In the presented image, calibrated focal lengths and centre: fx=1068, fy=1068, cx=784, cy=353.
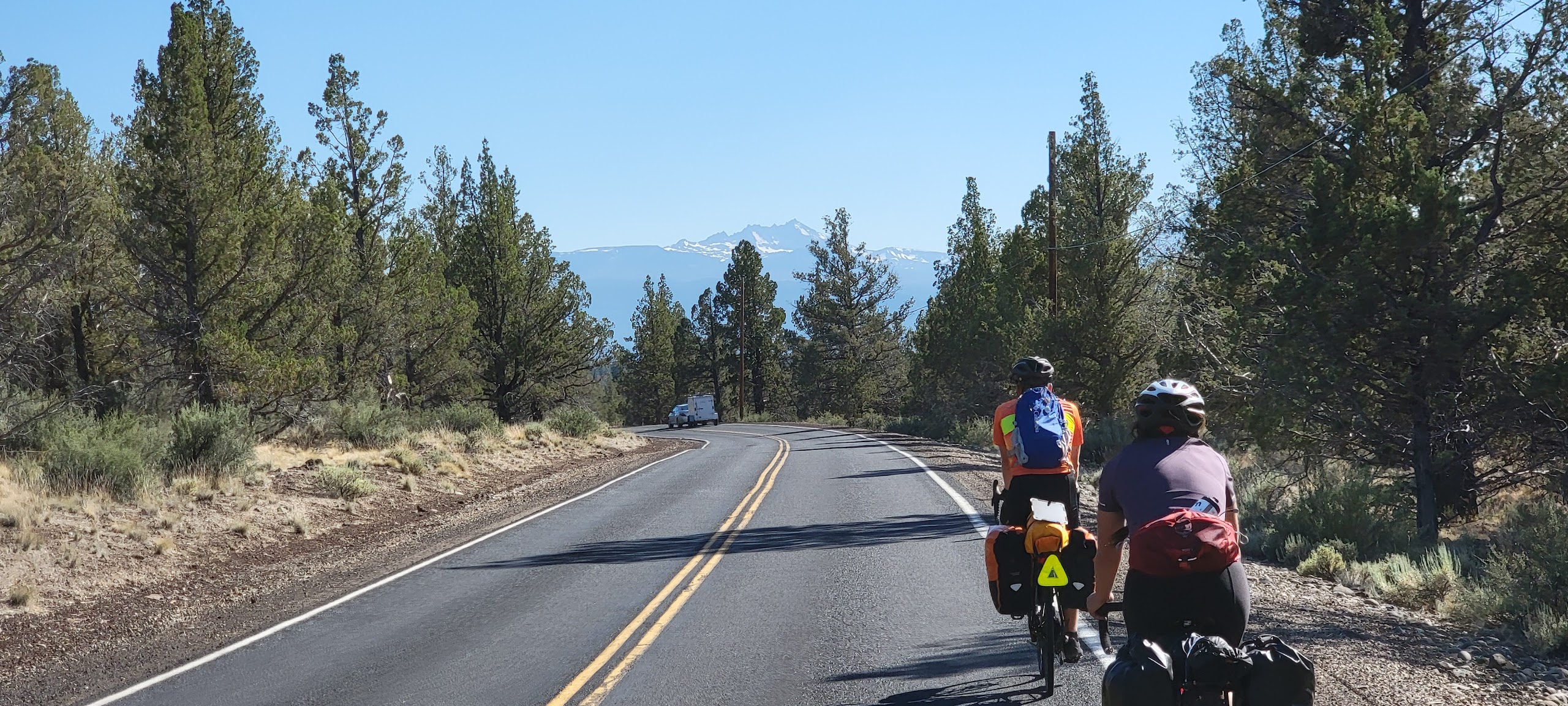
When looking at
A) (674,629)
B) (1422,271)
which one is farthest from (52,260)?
(1422,271)

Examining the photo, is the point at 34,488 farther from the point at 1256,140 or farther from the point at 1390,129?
the point at 1256,140

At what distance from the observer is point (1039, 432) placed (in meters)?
6.58

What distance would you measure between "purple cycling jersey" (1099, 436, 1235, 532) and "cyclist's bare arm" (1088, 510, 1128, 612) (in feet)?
0.22

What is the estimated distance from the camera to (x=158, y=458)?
1636 cm

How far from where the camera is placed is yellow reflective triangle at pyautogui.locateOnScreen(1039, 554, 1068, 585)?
5945 millimetres

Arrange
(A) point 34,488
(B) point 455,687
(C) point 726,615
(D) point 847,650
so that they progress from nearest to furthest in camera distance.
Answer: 1. (B) point 455,687
2. (D) point 847,650
3. (C) point 726,615
4. (A) point 34,488

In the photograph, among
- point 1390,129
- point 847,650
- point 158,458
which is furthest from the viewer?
point 158,458

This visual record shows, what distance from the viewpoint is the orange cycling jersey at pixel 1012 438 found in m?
6.64

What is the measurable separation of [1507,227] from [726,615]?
11.6 metres

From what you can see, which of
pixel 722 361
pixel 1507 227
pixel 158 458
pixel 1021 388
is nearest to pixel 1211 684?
pixel 1021 388

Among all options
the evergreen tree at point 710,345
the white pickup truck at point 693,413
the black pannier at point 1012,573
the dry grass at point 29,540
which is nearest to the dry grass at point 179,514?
the dry grass at point 29,540

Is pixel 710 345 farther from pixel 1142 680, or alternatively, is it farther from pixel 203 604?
pixel 1142 680

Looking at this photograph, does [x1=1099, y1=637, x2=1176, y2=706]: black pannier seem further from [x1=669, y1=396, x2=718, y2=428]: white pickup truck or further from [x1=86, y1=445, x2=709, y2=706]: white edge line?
[x1=669, y1=396, x2=718, y2=428]: white pickup truck

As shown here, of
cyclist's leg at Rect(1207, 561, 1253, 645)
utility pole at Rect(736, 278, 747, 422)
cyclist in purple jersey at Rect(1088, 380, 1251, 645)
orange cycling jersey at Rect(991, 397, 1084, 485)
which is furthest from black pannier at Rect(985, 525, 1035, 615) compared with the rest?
utility pole at Rect(736, 278, 747, 422)
